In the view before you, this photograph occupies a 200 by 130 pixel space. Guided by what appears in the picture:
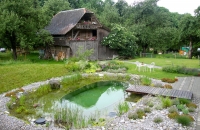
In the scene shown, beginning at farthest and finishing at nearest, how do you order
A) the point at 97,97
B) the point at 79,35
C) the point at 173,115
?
the point at 79,35
the point at 97,97
the point at 173,115

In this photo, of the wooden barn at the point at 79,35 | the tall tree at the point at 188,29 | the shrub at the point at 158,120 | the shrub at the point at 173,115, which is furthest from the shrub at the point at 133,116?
the tall tree at the point at 188,29

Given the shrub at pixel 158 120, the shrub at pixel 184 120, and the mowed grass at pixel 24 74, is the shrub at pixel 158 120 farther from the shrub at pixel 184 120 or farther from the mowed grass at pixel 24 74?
the mowed grass at pixel 24 74

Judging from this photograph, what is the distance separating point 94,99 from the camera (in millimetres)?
11953

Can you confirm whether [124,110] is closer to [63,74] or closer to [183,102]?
[183,102]

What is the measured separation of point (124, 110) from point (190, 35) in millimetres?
25288

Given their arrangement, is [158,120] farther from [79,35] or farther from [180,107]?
[79,35]

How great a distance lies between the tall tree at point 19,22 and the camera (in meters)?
19.9

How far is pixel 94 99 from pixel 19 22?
1346cm

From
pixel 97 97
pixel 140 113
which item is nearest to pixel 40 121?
pixel 140 113

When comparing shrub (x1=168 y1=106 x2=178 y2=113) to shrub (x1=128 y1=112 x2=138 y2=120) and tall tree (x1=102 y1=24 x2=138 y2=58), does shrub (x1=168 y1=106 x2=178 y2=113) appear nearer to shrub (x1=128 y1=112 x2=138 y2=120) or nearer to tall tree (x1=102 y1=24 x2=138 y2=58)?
shrub (x1=128 y1=112 x2=138 y2=120)

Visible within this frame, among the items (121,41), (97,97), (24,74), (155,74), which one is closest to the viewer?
(97,97)

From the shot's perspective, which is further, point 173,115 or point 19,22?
point 19,22

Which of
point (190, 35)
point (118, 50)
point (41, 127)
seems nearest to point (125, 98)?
point (41, 127)

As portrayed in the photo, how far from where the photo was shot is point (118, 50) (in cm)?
2583
